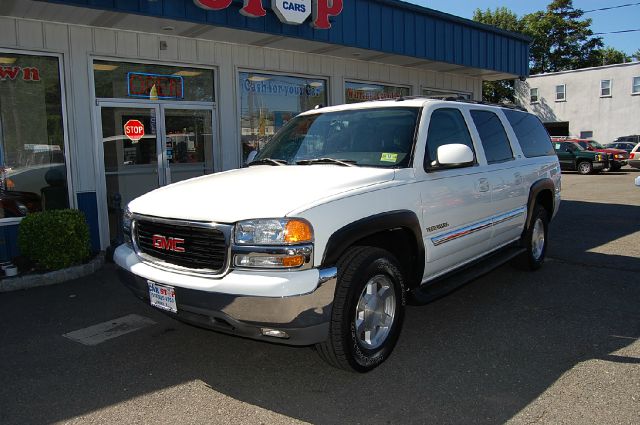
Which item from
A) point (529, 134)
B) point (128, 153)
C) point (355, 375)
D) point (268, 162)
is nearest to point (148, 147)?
point (128, 153)

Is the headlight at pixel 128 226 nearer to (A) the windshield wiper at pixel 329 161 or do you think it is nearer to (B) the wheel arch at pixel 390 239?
(A) the windshield wiper at pixel 329 161

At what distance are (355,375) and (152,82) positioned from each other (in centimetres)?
622

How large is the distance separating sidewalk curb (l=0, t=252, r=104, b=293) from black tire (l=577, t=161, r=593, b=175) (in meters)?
23.9

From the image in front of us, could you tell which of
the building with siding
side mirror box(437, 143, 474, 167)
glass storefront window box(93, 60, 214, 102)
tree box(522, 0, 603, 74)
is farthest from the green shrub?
tree box(522, 0, 603, 74)

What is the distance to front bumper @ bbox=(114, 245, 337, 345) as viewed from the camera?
3.04m

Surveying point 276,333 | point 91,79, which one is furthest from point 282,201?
point 91,79

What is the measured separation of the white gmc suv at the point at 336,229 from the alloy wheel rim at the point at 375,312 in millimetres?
12

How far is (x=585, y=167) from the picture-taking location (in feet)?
80.8

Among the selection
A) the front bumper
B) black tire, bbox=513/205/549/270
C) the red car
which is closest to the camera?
the front bumper

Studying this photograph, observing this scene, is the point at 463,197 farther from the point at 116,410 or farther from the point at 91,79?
the point at 91,79

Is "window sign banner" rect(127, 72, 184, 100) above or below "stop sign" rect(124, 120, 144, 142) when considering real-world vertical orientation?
above

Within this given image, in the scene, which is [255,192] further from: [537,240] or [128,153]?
[128,153]

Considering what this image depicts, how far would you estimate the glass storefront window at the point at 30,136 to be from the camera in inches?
A: 273

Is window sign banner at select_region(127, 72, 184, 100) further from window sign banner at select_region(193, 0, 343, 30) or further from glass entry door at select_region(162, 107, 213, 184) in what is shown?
window sign banner at select_region(193, 0, 343, 30)
